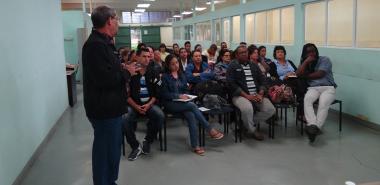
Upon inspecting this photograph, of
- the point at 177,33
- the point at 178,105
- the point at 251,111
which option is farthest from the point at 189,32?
the point at 178,105

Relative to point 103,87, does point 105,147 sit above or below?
below

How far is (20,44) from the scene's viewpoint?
347 cm

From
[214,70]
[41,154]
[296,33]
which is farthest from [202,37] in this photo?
[41,154]

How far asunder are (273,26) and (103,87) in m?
6.33

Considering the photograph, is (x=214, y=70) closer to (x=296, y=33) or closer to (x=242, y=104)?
(x=242, y=104)

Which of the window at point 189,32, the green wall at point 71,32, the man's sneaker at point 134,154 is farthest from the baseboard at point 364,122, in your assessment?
the window at point 189,32

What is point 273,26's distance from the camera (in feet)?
26.4

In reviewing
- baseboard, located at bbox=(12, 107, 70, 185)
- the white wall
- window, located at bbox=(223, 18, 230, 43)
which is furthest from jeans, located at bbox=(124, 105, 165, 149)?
the white wall

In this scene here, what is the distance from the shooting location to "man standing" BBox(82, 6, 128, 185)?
2.39m

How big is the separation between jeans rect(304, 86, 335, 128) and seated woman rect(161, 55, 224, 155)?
3.88 ft

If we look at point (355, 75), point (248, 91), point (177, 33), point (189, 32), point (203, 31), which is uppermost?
point (177, 33)

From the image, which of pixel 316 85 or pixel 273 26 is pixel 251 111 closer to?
pixel 316 85

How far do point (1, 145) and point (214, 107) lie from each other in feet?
7.75

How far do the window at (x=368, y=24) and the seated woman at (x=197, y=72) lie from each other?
88.5 inches
